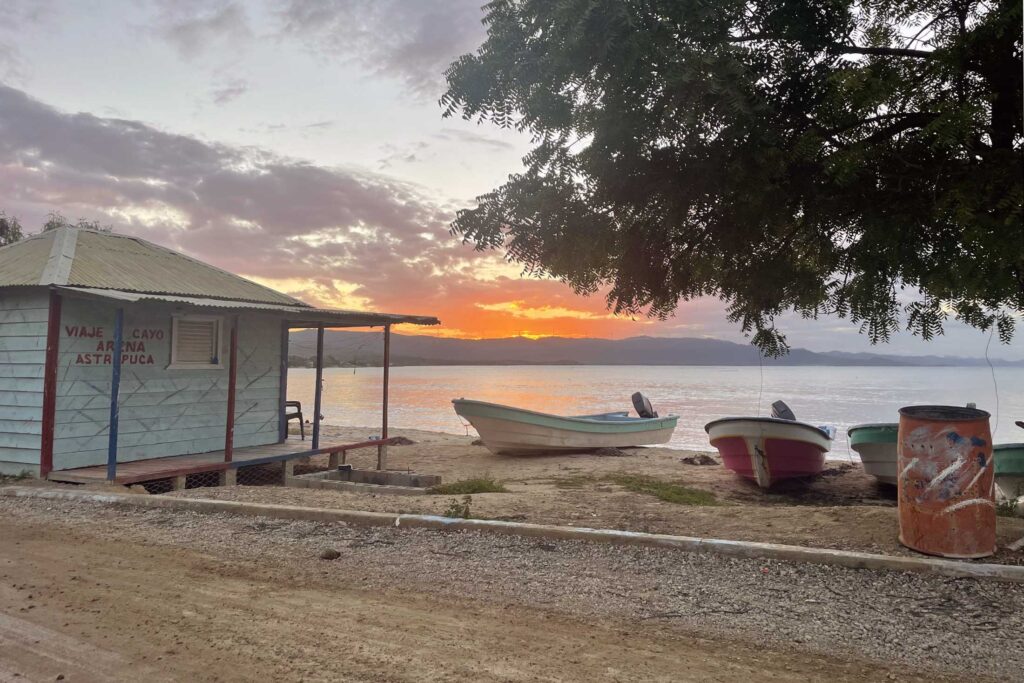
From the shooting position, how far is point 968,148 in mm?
5098

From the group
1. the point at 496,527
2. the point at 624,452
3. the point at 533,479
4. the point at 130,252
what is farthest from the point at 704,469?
the point at 130,252

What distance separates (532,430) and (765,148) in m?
12.4

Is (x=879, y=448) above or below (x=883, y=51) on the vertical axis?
below

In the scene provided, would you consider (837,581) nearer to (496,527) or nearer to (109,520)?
(496,527)

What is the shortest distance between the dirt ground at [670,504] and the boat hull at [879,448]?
45 centimetres

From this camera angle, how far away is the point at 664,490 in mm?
11367

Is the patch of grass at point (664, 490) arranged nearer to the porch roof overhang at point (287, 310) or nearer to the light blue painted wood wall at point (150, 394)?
the porch roof overhang at point (287, 310)

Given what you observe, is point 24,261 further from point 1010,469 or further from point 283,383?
point 1010,469

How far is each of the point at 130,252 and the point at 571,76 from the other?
10256 millimetres

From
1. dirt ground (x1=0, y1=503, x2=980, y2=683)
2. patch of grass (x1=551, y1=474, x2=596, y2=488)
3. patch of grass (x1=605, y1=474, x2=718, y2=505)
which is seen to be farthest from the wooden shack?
patch of grass (x1=605, y1=474, x2=718, y2=505)

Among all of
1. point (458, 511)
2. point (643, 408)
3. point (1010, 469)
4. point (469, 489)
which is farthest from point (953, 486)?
point (643, 408)

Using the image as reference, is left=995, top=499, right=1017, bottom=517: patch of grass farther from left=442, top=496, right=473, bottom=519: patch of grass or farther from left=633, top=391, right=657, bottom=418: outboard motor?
left=633, top=391, right=657, bottom=418: outboard motor

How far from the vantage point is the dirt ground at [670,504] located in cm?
626

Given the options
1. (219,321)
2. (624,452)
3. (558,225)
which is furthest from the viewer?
(624,452)
